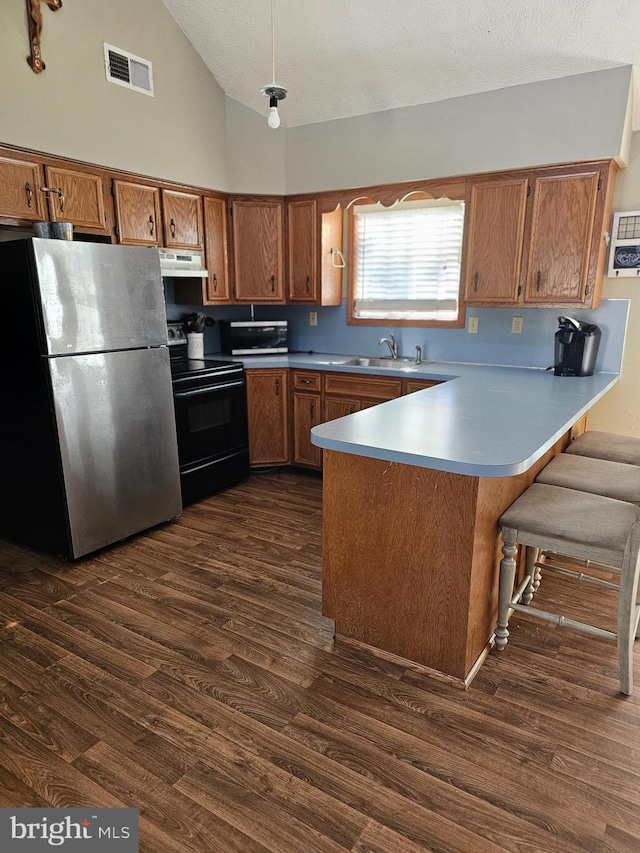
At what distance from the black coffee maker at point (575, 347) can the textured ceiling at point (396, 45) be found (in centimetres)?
136

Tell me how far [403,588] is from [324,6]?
10.1 ft

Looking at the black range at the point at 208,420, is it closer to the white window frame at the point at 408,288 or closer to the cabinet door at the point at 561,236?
the white window frame at the point at 408,288

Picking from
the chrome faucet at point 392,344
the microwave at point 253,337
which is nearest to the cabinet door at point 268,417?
the microwave at point 253,337

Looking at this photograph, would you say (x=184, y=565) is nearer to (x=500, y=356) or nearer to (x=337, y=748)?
(x=337, y=748)

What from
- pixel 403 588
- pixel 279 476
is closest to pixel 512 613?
pixel 403 588

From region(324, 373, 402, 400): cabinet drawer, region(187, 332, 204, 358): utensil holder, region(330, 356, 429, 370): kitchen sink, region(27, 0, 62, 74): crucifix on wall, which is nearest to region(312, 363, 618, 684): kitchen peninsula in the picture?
region(324, 373, 402, 400): cabinet drawer

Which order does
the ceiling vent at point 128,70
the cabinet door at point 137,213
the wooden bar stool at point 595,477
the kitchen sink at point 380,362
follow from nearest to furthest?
the wooden bar stool at point 595,477 < the ceiling vent at point 128,70 < the cabinet door at point 137,213 < the kitchen sink at point 380,362

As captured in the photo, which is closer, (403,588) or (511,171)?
(403,588)

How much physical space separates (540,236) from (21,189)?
9.48 feet

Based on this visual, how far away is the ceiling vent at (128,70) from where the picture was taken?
307 centimetres

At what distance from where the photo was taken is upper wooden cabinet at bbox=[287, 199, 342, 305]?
412cm

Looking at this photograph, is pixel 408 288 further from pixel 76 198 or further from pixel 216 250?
pixel 76 198

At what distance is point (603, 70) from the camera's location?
A: 9.53 feet

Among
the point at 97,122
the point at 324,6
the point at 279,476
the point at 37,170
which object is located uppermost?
the point at 324,6
